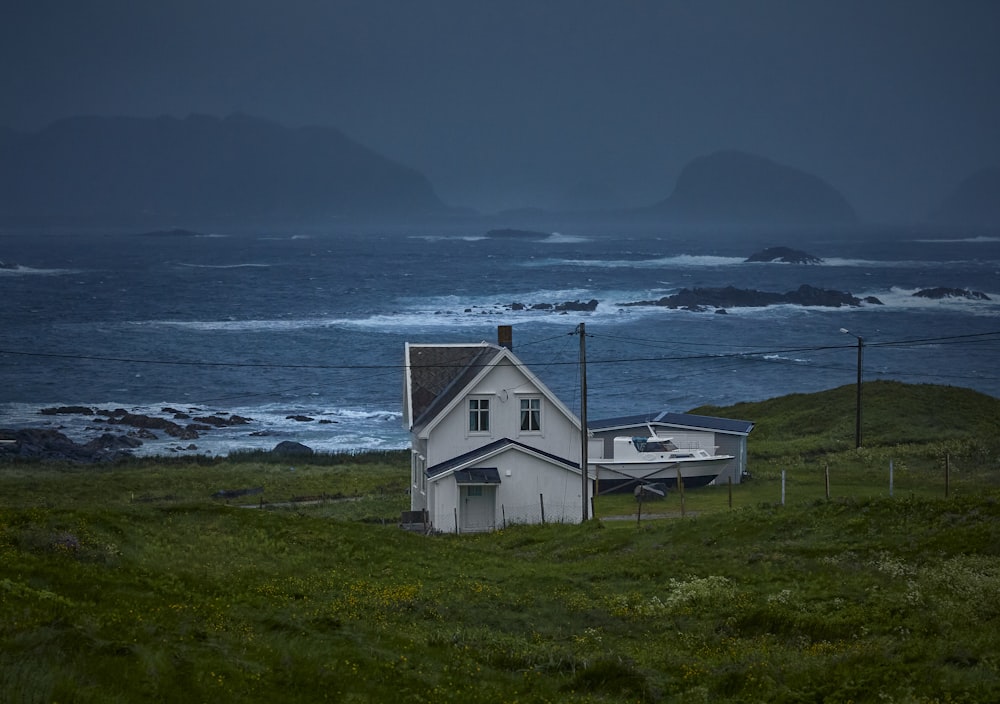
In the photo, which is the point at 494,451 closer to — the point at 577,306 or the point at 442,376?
the point at 442,376

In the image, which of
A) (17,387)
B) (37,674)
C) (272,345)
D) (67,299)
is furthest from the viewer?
(67,299)

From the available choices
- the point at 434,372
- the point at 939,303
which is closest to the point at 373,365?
the point at 434,372

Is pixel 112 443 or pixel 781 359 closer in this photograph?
pixel 112 443

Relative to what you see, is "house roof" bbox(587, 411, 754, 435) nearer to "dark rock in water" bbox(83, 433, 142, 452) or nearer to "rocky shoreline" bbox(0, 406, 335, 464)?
"rocky shoreline" bbox(0, 406, 335, 464)

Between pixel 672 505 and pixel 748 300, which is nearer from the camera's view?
pixel 672 505

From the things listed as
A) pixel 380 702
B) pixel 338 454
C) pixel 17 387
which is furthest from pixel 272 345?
pixel 380 702

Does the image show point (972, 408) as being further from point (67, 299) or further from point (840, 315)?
point (67, 299)

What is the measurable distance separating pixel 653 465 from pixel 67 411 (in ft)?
176

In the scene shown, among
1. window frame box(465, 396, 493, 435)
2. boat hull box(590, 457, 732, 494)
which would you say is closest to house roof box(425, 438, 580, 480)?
window frame box(465, 396, 493, 435)

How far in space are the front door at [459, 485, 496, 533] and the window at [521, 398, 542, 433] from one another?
2940mm

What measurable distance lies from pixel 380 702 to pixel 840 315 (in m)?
150

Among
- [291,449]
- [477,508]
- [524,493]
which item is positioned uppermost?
[524,493]

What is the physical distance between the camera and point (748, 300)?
547 feet

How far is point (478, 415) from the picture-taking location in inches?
1649
